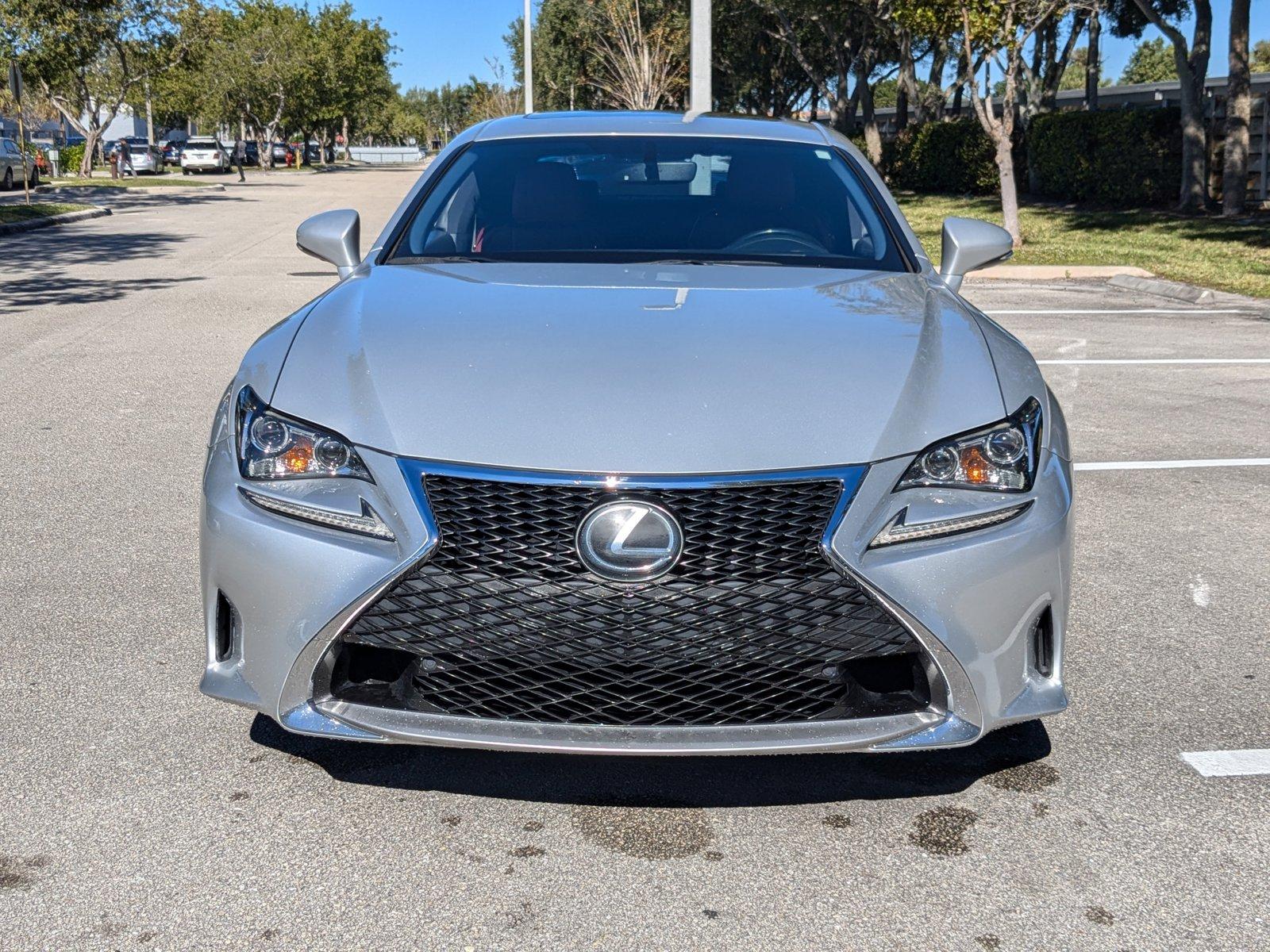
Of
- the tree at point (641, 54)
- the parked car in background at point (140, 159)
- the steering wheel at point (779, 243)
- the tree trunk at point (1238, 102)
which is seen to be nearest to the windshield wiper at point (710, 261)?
the steering wheel at point (779, 243)

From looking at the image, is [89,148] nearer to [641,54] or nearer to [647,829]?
[641,54]

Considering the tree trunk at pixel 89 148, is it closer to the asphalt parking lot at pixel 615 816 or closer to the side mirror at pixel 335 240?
the asphalt parking lot at pixel 615 816

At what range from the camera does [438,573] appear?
A: 8.66 feet

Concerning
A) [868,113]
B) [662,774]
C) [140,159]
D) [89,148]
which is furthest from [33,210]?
[140,159]

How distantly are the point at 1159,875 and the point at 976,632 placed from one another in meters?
0.63

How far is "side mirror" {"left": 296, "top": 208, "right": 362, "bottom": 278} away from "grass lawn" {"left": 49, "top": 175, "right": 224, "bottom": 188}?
38.8 m

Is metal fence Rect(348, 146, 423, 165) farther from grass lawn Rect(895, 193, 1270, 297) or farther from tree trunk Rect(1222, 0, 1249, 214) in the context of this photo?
tree trunk Rect(1222, 0, 1249, 214)

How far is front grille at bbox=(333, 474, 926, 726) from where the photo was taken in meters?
2.63

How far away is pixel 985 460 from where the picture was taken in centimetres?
282

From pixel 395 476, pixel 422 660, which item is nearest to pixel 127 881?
pixel 422 660

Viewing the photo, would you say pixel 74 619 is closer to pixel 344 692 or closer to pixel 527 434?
pixel 344 692

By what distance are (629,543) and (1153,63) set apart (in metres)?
119

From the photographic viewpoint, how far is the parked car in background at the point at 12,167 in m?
34.7

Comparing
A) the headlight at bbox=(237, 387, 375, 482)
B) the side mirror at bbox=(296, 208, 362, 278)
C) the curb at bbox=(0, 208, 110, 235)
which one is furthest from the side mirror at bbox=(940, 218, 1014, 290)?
the curb at bbox=(0, 208, 110, 235)
